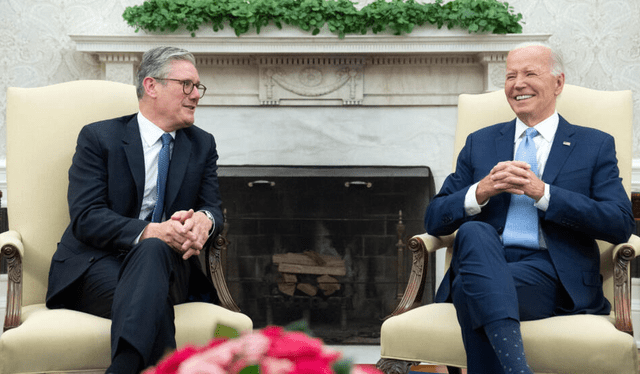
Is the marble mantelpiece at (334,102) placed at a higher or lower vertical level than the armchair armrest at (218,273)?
higher

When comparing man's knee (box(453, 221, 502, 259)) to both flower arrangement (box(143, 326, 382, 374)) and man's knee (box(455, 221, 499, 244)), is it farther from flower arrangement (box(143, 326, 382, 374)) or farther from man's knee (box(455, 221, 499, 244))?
flower arrangement (box(143, 326, 382, 374))

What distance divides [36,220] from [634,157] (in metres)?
3.02

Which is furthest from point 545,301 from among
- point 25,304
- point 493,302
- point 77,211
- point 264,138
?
point 264,138

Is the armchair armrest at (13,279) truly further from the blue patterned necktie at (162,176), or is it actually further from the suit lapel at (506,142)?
the suit lapel at (506,142)

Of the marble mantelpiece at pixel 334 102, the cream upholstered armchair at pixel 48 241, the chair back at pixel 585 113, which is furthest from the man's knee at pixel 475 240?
the marble mantelpiece at pixel 334 102

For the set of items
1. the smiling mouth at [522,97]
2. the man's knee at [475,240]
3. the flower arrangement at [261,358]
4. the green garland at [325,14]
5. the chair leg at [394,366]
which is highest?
the green garland at [325,14]

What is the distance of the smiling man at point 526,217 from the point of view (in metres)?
1.55

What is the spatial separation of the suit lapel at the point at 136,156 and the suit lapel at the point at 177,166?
0.08 m

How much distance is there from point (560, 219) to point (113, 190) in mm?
1314

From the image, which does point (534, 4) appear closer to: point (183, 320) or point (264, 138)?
point (264, 138)

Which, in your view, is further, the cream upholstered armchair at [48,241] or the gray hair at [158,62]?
the gray hair at [158,62]

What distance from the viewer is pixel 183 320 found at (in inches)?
65.9

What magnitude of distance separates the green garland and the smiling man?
1262mm

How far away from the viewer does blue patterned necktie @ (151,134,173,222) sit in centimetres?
192
